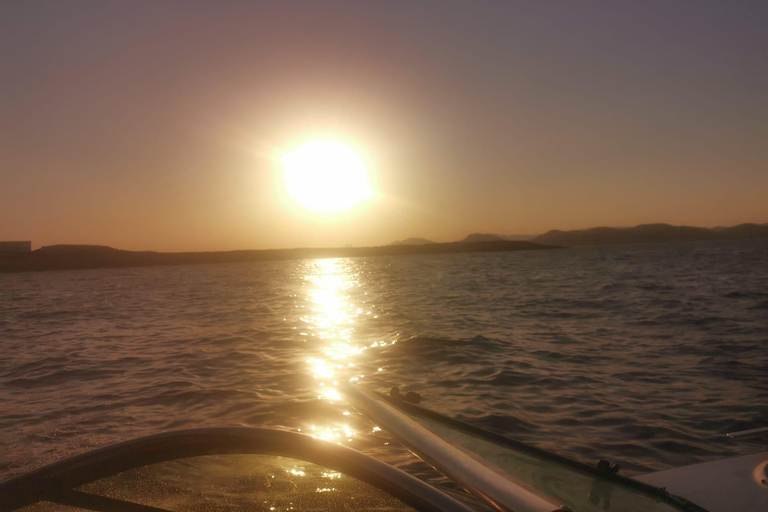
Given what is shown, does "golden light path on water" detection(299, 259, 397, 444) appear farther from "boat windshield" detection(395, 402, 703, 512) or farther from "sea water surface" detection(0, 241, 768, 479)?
"boat windshield" detection(395, 402, 703, 512)

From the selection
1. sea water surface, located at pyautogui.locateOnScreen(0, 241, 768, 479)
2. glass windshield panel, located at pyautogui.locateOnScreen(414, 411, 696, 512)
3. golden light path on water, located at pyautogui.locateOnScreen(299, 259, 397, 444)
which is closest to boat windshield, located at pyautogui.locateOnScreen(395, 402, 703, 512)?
glass windshield panel, located at pyautogui.locateOnScreen(414, 411, 696, 512)

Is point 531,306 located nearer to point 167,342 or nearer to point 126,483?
point 167,342

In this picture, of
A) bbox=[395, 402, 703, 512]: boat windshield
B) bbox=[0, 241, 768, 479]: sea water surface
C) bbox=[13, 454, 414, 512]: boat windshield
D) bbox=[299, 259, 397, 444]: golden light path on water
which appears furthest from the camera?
bbox=[299, 259, 397, 444]: golden light path on water

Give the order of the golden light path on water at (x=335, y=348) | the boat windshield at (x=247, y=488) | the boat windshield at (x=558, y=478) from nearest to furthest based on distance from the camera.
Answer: the boat windshield at (x=247, y=488)
the boat windshield at (x=558, y=478)
the golden light path on water at (x=335, y=348)

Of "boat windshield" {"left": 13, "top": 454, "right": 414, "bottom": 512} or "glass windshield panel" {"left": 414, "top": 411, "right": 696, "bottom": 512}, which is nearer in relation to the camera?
"boat windshield" {"left": 13, "top": 454, "right": 414, "bottom": 512}

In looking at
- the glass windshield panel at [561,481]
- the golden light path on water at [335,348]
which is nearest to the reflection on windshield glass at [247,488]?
the golden light path on water at [335,348]

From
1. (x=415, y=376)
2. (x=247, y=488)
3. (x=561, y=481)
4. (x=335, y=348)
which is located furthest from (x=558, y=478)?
(x=335, y=348)

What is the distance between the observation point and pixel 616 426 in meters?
7.13

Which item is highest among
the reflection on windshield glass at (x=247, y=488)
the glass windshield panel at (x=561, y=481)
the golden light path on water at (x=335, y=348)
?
the reflection on windshield glass at (x=247, y=488)

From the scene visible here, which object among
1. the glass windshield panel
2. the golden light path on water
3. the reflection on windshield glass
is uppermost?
the reflection on windshield glass

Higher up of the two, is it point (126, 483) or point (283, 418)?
point (126, 483)

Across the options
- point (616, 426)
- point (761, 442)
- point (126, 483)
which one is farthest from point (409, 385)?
point (126, 483)

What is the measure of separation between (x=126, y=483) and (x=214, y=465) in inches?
80.4

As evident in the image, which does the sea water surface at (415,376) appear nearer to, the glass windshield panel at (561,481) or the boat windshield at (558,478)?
the boat windshield at (558,478)
